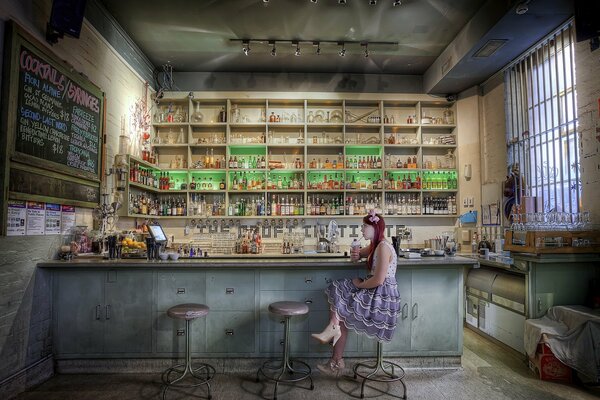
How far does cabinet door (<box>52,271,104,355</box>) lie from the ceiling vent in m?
5.45

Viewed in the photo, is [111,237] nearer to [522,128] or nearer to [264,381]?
[264,381]

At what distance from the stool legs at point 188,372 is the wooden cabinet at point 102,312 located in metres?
0.38

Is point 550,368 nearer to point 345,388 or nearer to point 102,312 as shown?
point 345,388

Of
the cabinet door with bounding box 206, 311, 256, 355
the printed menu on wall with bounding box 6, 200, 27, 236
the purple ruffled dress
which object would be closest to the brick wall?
the printed menu on wall with bounding box 6, 200, 27, 236

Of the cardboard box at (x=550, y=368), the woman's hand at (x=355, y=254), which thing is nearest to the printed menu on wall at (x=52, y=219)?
the woman's hand at (x=355, y=254)

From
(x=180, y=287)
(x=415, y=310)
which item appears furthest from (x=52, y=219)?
(x=415, y=310)

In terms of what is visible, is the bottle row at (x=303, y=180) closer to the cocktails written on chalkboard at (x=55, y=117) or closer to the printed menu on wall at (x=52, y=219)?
the cocktails written on chalkboard at (x=55, y=117)

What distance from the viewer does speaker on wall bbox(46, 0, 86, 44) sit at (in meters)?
3.66

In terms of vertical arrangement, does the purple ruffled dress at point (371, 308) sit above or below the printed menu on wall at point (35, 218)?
below

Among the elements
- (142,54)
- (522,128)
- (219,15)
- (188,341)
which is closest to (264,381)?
(188,341)

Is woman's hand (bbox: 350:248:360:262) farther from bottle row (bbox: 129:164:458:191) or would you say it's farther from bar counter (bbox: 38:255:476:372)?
bottle row (bbox: 129:164:458:191)

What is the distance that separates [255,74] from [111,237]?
3.99 meters

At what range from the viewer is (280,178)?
6719mm

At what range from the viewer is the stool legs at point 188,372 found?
3314mm
